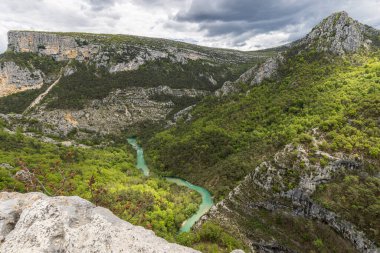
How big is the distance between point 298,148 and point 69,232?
200ft

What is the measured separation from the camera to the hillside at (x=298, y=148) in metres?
55.0

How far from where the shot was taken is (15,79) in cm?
15900


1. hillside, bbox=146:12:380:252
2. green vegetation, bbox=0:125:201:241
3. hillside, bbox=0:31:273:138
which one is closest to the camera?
hillside, bbox=146:12:380:252

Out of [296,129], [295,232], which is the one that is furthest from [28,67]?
[295,232]

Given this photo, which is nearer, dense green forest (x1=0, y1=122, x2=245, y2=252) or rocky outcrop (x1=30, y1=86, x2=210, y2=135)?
dense green forest (x1=0, y1=122, x2=245, y2=252)

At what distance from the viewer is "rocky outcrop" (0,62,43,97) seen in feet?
513

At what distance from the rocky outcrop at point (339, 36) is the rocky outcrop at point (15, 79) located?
14235cm

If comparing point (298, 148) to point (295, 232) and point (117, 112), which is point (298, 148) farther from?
point (117, 112)

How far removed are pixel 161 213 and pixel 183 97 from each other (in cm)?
11570

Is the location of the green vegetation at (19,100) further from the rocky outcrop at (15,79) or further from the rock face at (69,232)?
the rock face at (69,232)

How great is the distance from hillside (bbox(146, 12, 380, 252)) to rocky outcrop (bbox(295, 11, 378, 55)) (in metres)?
0.38

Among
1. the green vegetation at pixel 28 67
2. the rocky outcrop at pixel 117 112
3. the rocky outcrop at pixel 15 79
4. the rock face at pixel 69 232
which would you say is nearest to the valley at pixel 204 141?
the rock face at pixel 69 232

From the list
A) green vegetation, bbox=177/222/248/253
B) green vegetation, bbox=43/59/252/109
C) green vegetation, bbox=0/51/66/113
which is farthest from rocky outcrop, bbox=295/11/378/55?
green vegetation, bbox=0/51/66/113

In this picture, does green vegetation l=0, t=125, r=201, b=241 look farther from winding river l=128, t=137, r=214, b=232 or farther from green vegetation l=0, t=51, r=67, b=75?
green vegetation l=0, t=51, r=67, b=75
